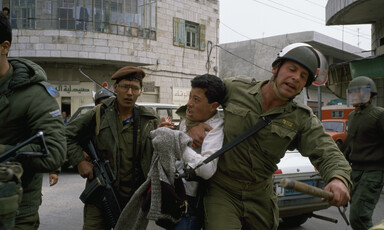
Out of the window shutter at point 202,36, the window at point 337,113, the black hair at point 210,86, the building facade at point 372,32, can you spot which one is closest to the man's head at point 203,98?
the black hair at point 210,86

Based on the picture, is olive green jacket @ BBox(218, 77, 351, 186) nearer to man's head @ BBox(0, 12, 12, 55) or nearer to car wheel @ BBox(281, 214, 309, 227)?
man's head @ BBox(0, 12, 12, 55)

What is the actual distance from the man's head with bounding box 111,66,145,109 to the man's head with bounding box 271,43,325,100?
4.30 feet

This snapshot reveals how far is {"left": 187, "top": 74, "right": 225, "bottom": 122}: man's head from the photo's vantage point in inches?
100

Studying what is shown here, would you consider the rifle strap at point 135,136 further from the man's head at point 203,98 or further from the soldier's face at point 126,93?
the man's head at point 203,98

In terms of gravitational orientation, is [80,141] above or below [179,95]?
below

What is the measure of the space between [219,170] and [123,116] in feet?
3.65

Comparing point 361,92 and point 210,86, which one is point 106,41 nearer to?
point 361,92

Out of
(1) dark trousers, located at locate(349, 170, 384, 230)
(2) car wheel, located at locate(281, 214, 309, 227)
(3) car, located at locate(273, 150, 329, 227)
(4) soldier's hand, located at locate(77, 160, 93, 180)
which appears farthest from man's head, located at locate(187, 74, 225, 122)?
(2) car wheel, located at locate(281, 214, 309, 227)

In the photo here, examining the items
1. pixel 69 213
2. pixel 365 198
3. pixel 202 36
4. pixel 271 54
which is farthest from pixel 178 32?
pixel 365 198

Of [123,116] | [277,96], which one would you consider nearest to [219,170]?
[277,96]

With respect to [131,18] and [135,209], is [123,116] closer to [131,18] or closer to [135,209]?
[135,209]

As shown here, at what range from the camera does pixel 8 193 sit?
1.51 meters

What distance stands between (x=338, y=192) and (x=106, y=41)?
16.1 metres

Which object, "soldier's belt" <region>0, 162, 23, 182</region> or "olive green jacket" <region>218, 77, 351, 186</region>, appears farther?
"olive green jacket" <region>218, 77, 351, 186</region>
